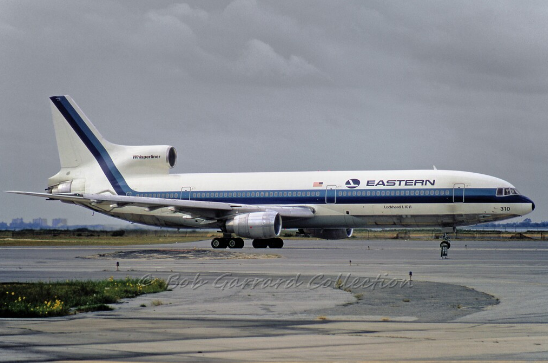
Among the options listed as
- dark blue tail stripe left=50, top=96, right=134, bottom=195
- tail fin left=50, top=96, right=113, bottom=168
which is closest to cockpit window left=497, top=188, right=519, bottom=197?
dark blue tail stripe left=50, top=96, right=134, bottom=195

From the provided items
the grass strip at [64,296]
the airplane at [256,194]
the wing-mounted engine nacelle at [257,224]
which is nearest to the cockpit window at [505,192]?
the airplane at [256,194]

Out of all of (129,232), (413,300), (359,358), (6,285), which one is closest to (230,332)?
(359,358)

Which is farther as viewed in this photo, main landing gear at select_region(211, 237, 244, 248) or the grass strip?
main landing gear at select_region(211, 237, 244, 248)

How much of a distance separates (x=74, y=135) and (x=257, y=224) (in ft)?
62.6

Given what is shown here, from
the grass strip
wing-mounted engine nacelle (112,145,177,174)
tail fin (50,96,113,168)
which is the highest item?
tail fin (50,96,113,168)

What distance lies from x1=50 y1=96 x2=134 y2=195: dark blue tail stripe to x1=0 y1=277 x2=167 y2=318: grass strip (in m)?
34.1

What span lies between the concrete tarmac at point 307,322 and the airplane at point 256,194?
66.7ft

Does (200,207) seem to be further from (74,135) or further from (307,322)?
(307,322)

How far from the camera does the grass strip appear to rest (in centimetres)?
1562

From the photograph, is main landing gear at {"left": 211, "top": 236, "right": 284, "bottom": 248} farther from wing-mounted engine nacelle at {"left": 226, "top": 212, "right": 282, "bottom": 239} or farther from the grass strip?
the grass strip

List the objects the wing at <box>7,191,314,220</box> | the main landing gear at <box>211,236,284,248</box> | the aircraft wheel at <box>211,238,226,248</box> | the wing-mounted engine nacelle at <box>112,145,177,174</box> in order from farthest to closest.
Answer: the wing-mounted engine nacelle at <box>112,145,177,174</box>
the aircraft wheel at <box>211,238,226,248</box>
the main landing gear at <box>211,236,284,248</box>
the wing at <box>7,191,314,220</box>

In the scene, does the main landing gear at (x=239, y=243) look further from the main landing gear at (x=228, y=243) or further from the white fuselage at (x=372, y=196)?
the white fuselage at (x=372, y=196)

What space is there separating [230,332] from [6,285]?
1076 cm

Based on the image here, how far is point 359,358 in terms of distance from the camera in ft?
33.8
